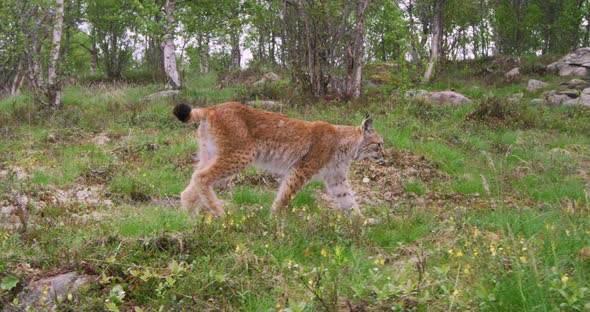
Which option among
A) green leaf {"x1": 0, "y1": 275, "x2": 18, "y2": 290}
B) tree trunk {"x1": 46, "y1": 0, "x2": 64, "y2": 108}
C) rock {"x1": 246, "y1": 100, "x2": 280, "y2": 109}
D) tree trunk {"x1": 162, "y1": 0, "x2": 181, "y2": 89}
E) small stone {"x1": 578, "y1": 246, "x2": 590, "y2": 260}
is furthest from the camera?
tree trunk {"x1": 162, "y1": 0, "x2": 181, "y2": 89}

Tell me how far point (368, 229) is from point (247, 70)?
51.2ft

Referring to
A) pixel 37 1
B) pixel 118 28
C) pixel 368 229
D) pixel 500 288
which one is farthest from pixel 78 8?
pixel 500 288

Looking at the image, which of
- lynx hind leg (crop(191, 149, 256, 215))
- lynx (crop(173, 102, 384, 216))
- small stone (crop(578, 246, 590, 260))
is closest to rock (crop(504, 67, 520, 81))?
lynx (crop(173, 102, 384, 216))

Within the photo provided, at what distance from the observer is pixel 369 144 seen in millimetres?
7973

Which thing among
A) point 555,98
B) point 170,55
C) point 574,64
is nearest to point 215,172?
point 170,55

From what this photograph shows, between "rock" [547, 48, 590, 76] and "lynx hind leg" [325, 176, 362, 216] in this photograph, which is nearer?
"lynx hind leg" [325, 176, 362, 216]

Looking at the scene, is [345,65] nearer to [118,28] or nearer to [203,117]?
[203,117]

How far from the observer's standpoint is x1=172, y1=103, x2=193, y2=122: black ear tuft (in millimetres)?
6378

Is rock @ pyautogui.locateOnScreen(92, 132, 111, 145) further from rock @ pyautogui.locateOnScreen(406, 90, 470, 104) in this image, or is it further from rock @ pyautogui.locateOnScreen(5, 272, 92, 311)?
rock @ pyautogui.locateOnScreen(406, 90, 470, 104)

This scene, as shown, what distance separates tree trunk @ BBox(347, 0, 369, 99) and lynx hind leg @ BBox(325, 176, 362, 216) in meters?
7.01

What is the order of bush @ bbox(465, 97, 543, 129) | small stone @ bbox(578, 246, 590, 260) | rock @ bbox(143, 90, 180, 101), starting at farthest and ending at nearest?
rock @ bbox(143, 90, 180, 101) < bush @ bbox(465, 97, 543, 129) < small stone @ bbox(578, 246, 590, 260)

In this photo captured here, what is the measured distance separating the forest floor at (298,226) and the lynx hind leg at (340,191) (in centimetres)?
21

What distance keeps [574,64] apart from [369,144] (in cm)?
1759

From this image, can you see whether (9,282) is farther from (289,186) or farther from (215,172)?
(289,186)
